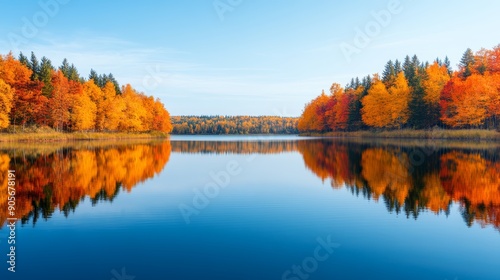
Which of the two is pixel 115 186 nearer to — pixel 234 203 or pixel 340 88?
pixel 234 203

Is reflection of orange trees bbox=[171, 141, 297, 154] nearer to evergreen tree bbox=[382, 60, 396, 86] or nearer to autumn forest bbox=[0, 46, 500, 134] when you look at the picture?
autumn forest bbox=[0, 46, 500, 134]

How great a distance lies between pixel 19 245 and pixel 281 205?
9.58m

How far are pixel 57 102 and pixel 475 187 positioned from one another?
237 ft

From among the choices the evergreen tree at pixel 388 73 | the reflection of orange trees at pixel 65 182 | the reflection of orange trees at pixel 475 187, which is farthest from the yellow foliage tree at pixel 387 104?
the reflection of orange trees at pixel 65 182

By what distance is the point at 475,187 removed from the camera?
18.4 m

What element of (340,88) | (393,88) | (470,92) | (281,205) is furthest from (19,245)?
(340,88)

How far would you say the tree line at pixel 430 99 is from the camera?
62.4 m

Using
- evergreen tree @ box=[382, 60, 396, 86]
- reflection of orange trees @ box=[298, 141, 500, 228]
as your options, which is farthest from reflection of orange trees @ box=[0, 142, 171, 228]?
evergreen tree @ box=[382, 60, 396, 86]

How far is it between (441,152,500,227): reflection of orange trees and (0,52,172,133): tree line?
61.9 m

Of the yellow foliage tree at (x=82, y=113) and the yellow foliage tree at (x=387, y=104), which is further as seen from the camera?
the yellow foliage tree at (x=387, y=104)

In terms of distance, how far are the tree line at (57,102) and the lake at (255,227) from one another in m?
50.4

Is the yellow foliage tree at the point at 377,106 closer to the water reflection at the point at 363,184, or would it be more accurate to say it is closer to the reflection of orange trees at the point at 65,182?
the water reflection at the point at 363,184

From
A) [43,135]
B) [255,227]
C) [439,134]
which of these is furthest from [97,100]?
[255,227]

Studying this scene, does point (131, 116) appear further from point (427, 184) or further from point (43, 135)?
point (427, 184)
